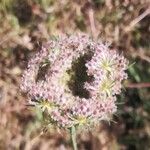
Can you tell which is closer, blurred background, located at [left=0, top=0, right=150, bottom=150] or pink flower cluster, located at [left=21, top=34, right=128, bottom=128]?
pink flower cluster, located at [left=21, top=34, right=128, bottom=128]

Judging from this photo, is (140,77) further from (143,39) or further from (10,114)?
(10,114)

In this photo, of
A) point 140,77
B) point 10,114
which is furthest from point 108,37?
point 10,114

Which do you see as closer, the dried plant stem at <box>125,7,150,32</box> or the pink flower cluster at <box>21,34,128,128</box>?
the pink flower cluster at <box>21,34,128,128</box>

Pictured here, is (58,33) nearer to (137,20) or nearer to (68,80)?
(137,20)

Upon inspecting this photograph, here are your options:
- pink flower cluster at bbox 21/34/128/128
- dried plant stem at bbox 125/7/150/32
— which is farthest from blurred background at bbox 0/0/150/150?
pink flower cluster at bbox 21/34/128/128

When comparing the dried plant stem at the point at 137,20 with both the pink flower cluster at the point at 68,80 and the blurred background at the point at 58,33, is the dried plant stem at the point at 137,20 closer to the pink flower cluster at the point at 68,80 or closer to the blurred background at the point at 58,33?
the blurred background at the point at 58,33

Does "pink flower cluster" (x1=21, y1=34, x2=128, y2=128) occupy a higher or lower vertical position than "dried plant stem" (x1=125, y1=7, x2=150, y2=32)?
lower

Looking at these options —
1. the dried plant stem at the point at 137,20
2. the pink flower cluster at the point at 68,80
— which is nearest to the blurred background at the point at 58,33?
the dried plant stem at the point at 137,20

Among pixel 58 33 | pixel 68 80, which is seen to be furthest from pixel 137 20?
pixel 68 80

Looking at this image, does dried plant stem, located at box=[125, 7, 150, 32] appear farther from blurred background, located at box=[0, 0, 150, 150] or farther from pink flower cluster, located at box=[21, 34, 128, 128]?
pink flower cluster, located at box=[21, 34, 128, 128]
